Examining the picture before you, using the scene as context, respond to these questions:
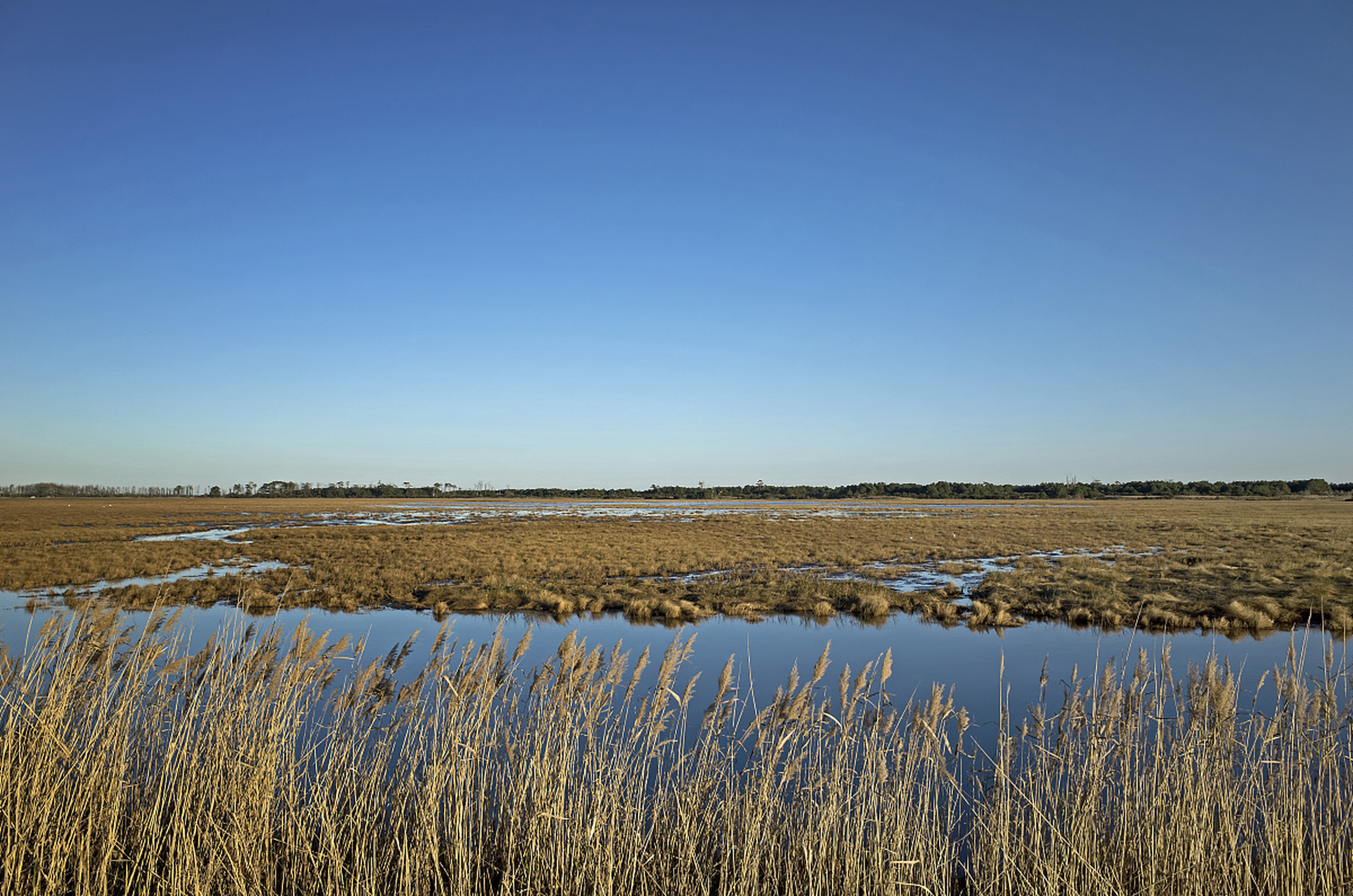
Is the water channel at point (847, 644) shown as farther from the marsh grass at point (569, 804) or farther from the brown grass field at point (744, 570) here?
the marsh grass at point (569, 804)

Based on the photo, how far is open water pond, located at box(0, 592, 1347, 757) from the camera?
523 inches

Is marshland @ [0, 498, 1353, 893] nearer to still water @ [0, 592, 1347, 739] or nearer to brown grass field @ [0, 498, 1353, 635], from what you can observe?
still water @ [0, 592, 1347, 739]

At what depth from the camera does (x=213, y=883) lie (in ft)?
15.7

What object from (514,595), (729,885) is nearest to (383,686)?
(729,885)

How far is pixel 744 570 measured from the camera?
30.6 metres

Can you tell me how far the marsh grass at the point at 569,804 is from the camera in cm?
465

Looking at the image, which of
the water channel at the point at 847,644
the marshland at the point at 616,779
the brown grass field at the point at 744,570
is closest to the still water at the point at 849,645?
the water channel at the point at 847,644

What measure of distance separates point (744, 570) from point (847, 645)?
12979 mm

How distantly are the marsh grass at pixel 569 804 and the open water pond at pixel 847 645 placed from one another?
521 centimetres

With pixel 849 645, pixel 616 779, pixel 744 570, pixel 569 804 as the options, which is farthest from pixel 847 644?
pixel 569 804

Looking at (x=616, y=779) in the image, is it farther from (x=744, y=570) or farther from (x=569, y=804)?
(x=744, y=570)

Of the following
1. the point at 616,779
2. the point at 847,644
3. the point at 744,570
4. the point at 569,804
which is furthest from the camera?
the point at 744,570

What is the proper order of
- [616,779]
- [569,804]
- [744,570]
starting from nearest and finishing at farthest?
1. [569,804]
2. [616,779]
3. [744,570]

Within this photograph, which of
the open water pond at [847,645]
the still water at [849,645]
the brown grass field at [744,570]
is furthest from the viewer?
the brown grass field at [744,570]
